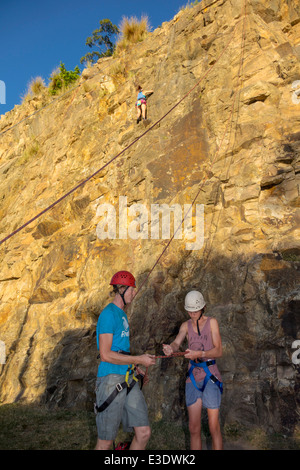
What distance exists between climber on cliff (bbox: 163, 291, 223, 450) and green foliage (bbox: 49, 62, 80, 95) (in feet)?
52.2

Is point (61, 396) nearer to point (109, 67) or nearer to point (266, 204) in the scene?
point (266, 204)

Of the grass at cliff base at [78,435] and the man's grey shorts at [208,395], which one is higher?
the man's grey shorts at [208,395]

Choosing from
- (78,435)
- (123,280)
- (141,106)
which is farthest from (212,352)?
(141,106)

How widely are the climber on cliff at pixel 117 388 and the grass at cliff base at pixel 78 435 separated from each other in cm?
144

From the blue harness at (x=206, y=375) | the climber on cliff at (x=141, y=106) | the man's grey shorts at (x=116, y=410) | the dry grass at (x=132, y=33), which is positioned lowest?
the man's grey shorts at (x=116, y=410)

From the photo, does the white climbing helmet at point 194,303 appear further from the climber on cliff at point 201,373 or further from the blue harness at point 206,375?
the blue harness at point 206,375

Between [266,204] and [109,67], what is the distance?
1009cm

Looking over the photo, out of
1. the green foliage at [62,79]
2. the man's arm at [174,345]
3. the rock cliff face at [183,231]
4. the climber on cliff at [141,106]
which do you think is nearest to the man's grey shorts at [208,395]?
the man's arm at [174,345]

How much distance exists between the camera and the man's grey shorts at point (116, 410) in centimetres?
330

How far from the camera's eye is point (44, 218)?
11.1 m

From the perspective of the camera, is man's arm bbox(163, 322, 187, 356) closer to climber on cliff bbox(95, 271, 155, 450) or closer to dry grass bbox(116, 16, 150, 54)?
climber on cliff bbox(95, 271, 155, 450)

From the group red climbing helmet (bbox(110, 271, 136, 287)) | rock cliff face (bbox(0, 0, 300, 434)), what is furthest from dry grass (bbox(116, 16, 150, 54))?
red climbing helmet (bbox(110, 271, 136, 287))

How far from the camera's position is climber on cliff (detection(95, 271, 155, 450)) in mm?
3344
